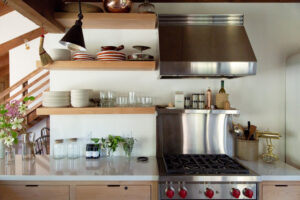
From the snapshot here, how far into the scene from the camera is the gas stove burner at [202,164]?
1654 mm

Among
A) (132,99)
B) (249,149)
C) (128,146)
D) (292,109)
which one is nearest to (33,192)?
(128,146)

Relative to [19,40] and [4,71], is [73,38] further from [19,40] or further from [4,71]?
[4,71]

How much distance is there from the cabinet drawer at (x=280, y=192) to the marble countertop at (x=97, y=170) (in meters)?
0.07

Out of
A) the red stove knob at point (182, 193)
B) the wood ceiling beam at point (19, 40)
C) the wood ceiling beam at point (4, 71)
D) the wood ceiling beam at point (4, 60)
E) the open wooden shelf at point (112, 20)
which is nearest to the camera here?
the red stove knob at point (182, 193)

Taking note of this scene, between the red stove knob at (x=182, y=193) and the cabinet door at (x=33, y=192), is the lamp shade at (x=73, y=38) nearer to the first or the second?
the cabinet door at (x=33, y=192)

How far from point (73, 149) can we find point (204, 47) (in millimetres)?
1636

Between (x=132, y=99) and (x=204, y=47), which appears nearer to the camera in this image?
(x=204, y=47)

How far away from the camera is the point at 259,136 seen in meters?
2.07

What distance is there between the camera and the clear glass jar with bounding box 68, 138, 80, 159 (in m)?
2.09

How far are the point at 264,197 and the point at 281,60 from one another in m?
1.45

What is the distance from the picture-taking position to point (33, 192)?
1649 millimetres

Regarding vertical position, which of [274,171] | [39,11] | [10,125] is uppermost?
[39,11]

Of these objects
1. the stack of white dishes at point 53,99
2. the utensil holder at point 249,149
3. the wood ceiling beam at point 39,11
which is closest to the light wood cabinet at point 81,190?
the stack of white dishes at point 53,99

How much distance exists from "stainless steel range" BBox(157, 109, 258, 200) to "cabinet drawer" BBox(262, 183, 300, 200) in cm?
11
